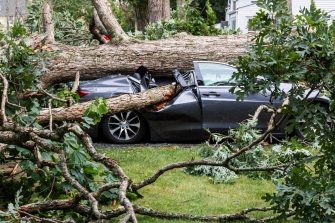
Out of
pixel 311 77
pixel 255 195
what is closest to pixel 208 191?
pixel 255 195

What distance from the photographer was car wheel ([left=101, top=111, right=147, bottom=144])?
11.4m

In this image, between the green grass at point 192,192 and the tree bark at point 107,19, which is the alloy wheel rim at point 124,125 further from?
the green grass at point 192,192

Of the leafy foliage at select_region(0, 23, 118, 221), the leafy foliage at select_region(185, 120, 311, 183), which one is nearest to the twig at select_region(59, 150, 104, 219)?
the leafy foliage at select_region(0, 23, 118, 221)

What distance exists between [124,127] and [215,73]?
6.12 feet

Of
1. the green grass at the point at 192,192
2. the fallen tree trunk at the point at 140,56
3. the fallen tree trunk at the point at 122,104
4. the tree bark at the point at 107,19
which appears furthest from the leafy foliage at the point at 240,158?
the tree bark at the point at 107,19

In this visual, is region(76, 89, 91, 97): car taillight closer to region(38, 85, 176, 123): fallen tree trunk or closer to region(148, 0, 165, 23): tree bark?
region(38, 85, 176, 123): fallen tree trunk

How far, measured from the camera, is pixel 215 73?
1123cm

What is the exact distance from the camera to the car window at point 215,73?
36.4 feet

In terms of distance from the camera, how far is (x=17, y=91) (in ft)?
21.9

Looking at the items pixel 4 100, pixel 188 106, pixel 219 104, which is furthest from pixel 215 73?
pixel 4 100

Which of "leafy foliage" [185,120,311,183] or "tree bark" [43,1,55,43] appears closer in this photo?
"leafy foliage" [185,120,311,183]

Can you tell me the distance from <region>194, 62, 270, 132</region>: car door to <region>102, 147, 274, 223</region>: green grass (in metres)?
1.85

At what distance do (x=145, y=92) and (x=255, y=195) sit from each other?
325 cm

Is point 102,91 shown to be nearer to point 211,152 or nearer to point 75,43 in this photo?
Answer: point 75,43
